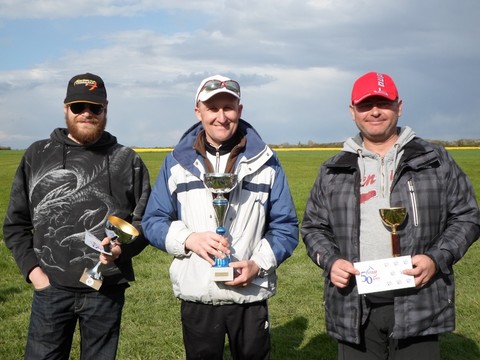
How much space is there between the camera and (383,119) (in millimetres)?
3609

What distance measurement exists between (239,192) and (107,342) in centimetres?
132

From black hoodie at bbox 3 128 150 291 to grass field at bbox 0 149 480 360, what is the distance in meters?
2.06

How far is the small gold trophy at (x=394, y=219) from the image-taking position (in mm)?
3391

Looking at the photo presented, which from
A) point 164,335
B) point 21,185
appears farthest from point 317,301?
point 21,185

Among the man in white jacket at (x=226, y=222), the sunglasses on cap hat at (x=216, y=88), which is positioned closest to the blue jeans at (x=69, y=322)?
the man in white jacket at (x=226, y=222)

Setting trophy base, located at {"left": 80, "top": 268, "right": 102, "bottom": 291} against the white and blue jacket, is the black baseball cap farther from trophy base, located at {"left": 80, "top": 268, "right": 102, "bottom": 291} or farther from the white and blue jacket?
trophy base, located at {"left": 80, "top": 268, "right": 102, "bottom": 291}

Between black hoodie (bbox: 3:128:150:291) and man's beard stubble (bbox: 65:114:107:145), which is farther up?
man's beard stubble (bbox: 65:114:107:145)

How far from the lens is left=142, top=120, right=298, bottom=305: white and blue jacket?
366 cm

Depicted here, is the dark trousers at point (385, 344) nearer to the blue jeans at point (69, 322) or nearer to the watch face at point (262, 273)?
the watch face at point (262, 273)

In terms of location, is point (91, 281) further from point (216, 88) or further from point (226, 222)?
point (216, 88)

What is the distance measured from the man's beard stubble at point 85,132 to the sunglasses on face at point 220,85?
0.75 m

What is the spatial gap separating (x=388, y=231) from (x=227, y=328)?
3.69ft

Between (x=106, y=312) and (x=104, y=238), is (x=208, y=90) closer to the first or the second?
(x=104, y=238)

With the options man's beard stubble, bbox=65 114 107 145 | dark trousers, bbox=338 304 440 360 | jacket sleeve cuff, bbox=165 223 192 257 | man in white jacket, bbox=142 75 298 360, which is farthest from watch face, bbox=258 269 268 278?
man's beard stubble, bbox=65 114 107 145
